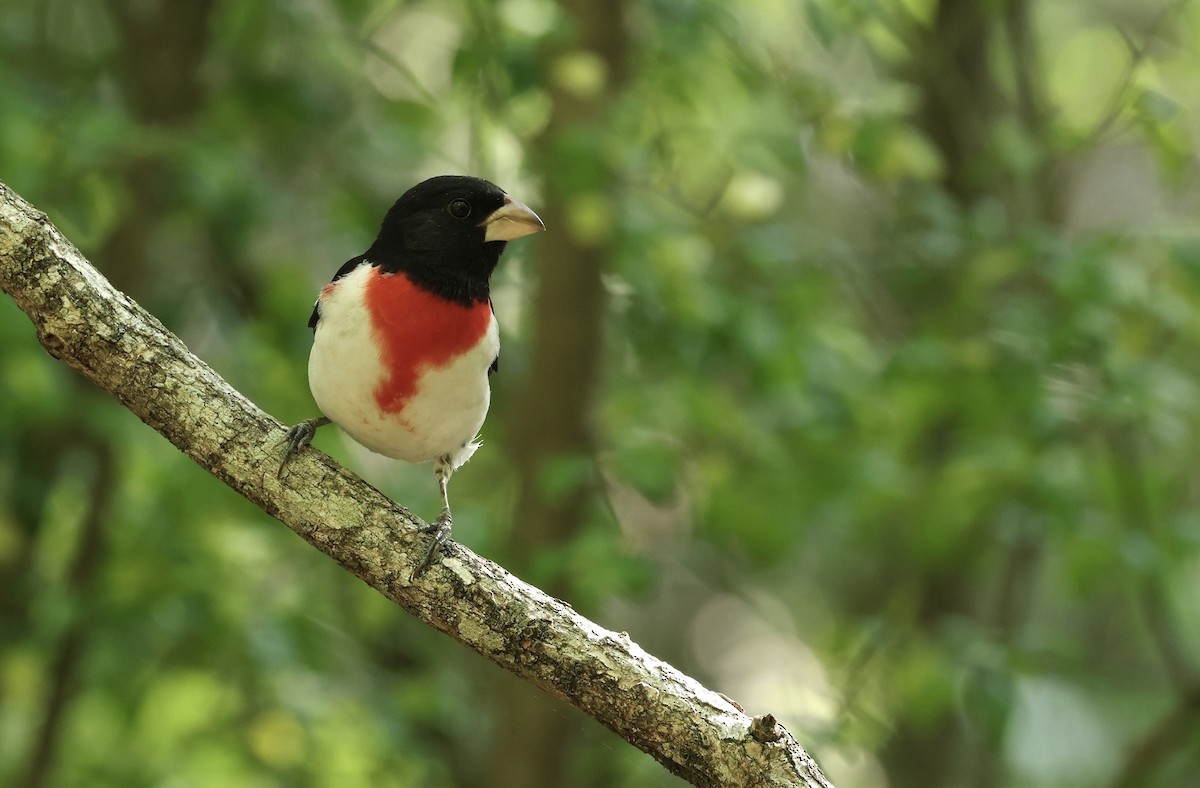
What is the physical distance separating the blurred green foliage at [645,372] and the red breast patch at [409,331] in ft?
3.53

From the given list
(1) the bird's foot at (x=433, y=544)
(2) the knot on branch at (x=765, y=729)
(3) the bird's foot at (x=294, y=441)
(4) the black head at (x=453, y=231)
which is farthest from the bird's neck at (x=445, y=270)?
(2) the knot on branch at (x=765, y=729)

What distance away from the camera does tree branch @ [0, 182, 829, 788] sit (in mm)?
2502

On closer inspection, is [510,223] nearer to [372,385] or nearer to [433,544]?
[372,385]

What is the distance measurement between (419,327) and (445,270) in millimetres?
218

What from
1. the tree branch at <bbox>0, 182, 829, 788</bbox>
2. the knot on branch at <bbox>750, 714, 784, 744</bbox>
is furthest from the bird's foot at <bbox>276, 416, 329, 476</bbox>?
the knot on branch at <bbox>750, 714, 784, 744</bbox>

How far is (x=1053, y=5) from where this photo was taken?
873 cm

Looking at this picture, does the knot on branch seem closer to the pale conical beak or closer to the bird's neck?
the bird's neck

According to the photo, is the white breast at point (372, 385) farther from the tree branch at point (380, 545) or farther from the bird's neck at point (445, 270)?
the tree branch at point (380, 545)

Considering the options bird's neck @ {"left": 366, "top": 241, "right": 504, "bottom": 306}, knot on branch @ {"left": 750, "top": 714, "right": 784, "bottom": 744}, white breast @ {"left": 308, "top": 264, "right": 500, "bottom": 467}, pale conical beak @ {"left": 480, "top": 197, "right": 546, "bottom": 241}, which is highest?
pale conical beak @ {"left": 480, "top": 197, "right": 546, "bottom": 241}

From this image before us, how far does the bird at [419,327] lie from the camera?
2973mm

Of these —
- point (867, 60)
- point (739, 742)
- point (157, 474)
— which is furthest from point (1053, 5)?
point (739, 742)

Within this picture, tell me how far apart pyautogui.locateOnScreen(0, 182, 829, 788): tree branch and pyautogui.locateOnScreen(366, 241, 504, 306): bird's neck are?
58cm

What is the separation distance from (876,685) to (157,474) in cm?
357

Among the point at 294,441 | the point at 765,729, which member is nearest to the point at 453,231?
the point at 294,441
